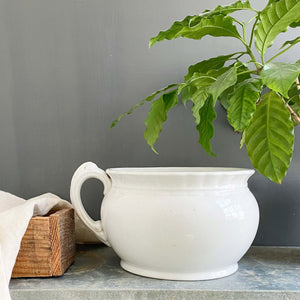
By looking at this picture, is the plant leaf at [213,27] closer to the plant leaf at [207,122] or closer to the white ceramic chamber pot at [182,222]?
the plant leaf at [207,122]

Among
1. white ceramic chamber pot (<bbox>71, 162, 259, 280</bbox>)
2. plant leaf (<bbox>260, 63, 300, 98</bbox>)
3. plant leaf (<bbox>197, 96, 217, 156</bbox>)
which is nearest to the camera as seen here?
plant leaf (<bbox>260, 63, 300, 98</bbox>)

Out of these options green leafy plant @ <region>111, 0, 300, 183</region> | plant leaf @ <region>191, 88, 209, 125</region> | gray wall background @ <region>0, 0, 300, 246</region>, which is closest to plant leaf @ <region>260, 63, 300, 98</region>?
green leafy plant @ <region>111, 0, 300, 183</region>

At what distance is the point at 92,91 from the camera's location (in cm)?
93

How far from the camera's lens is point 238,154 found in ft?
2.98

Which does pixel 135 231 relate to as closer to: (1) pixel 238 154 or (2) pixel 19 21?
(1) pixel 238 154

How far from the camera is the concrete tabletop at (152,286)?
0.57 metres

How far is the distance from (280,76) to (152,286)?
367mm

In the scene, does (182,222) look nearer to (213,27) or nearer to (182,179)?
(182,179)

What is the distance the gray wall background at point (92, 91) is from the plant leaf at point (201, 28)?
0.24 meters

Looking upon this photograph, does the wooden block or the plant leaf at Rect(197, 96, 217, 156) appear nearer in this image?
the wooden block

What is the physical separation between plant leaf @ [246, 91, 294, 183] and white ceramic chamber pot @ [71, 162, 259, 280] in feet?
0.22

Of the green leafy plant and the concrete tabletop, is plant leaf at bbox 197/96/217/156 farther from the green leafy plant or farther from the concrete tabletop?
the concrete tabletop

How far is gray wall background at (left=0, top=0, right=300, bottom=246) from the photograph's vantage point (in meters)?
0.91

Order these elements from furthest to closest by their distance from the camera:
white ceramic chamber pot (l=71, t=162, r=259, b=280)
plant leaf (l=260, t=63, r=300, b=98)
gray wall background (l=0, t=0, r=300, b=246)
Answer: gray wall background (l=0, t=0, r=300, b=246)
white ceramic chamber pot (l=71, t=162, r=259, b=280)
plant leaf (l=260, t=63, r=300, b=98)
